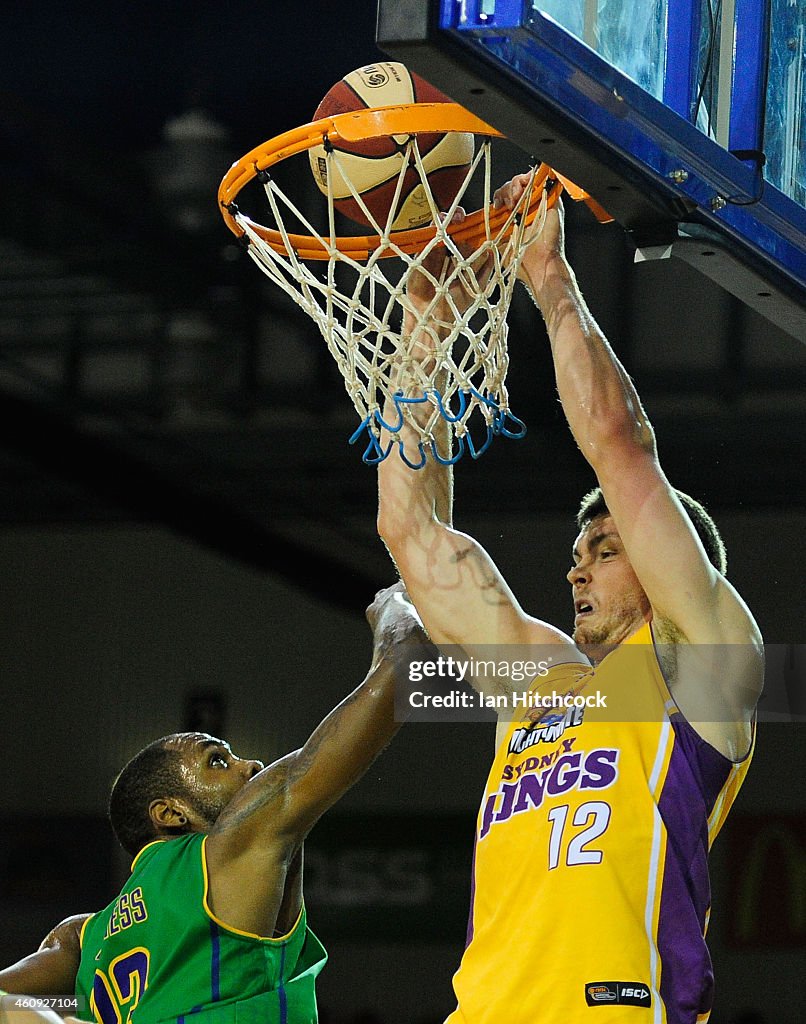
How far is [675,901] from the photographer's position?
2.89 m

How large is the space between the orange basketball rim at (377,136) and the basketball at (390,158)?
0.06 m

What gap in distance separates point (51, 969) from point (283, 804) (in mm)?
695

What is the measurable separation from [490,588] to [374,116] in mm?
1023

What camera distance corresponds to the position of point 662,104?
8.72 feet

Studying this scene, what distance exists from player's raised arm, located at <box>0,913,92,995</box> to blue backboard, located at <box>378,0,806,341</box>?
6.73ft

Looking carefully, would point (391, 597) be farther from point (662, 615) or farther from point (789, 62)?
point (789, 62)

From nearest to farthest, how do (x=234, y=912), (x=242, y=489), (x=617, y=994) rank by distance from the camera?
(x=617, y=994) → (x=234, y=912) → (x=242, y=489)

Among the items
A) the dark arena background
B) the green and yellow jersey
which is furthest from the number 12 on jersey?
the dark arena background

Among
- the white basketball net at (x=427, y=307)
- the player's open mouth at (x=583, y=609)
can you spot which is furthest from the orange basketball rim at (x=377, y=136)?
the player's open mouth at (x=583, y=609)

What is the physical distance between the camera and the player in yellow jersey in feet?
9.35

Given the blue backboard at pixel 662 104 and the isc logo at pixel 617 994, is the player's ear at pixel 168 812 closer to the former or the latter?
the isc logo at pixel 617 994

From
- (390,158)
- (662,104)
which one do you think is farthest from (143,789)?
(662,104)

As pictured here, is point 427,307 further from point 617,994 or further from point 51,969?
point 51,969

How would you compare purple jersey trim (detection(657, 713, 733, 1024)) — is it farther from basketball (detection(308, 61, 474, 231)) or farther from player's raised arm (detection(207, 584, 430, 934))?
basketball (detection(308, 61, 474, 231))
